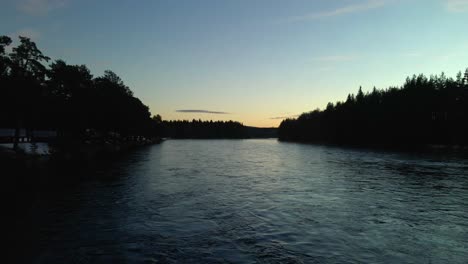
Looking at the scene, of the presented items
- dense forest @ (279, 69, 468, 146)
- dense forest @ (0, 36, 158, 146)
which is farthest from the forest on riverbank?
dense forest @ (279, 69, 468, 146)

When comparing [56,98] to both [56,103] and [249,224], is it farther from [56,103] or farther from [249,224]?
[249,224]

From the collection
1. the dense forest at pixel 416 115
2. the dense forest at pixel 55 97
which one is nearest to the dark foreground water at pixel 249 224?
the dense forest at pixel 55 97

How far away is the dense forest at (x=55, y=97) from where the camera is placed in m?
49.1

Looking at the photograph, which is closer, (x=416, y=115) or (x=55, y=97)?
(x=55, y=97)

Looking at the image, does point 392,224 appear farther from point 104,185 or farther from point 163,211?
point 104,185

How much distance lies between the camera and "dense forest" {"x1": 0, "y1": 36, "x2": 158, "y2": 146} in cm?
4912

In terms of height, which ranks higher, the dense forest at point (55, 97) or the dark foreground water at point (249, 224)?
the dense forest at point (55, 97)

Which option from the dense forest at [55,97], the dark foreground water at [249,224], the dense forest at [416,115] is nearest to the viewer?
the dark foreground water at [249,224]

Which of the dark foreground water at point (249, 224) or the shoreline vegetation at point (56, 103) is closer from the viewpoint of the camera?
the dark foreground water at point (249, 224)

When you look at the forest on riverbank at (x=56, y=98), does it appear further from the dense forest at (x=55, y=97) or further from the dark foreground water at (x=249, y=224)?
the dark foreground water at (x=249, y=224)

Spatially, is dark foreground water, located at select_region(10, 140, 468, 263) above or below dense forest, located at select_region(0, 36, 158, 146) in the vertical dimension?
below

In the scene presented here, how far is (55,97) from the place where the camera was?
69.0 m

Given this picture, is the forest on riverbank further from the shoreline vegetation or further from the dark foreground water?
the dark foreground water

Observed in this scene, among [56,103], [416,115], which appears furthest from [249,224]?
[416,115]
